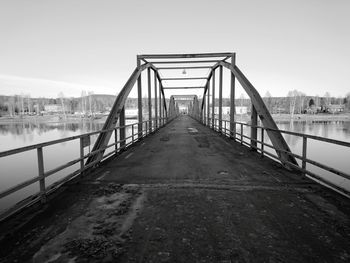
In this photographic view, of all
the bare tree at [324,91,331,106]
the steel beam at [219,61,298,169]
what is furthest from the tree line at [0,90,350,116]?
the steel beam at [219,61,298,169]

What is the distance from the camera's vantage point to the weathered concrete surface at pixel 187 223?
2.46 meters

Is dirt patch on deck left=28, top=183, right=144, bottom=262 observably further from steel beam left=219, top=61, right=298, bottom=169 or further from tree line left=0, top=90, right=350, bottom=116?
tree line left=0, top=90, right=350, bottom=116

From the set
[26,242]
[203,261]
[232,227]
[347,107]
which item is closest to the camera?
[203,261]

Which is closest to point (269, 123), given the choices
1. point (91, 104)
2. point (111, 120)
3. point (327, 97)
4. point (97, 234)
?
point (111, 120)

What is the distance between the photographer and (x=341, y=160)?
45.1 ft

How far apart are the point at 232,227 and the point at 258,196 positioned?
1.36m

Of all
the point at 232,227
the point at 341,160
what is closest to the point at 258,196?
the point at 232,227

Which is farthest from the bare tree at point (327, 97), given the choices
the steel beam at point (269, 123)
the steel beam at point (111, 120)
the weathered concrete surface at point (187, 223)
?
the weathered concrete surface at point (187, 223)

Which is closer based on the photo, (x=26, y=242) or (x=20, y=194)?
(x=26, y=242)

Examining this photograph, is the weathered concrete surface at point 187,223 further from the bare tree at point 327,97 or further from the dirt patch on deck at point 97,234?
the bare tree at point 327,97

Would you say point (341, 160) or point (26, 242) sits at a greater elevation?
point (26, 242)

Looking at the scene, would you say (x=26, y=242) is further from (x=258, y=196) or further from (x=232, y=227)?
(x=258, y=196)

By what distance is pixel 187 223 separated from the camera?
10.2ft

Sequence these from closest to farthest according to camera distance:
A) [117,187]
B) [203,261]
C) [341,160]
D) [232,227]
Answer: [203,261] < [232,227] < [117,187] < [341,160]
